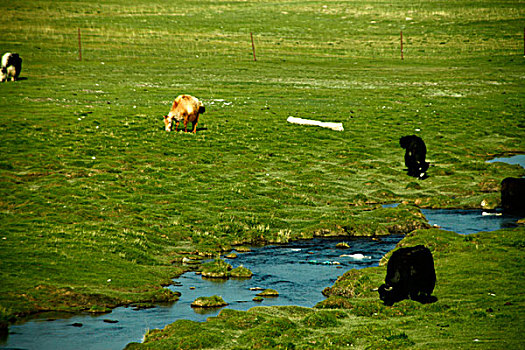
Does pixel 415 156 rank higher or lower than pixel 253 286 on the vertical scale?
higher

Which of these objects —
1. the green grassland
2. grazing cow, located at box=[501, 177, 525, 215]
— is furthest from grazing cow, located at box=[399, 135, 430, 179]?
the green grassland

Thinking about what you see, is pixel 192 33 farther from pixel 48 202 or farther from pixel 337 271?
pixel 337 271

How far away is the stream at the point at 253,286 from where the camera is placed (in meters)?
17.7

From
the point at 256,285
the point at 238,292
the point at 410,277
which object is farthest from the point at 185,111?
the point at 410,277

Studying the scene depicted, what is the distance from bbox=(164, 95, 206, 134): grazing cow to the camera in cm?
4377

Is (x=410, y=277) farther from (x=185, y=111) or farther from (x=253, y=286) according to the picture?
(x=185, y=111)

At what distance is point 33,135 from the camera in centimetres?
4147

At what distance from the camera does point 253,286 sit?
2328cm

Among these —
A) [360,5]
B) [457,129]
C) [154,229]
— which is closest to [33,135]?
[154,229]

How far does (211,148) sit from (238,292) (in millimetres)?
21045

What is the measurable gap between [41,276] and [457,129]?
129 ft

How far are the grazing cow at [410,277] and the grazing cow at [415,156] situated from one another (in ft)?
66.7

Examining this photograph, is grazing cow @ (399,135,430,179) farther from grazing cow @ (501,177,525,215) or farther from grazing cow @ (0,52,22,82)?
grazing cow @ (0,52,22,82)

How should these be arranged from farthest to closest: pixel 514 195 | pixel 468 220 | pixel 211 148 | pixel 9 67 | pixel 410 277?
pixel 9 67
pixel 211 148
pixel 514 195
pixel 468 220
pixel 410 277
